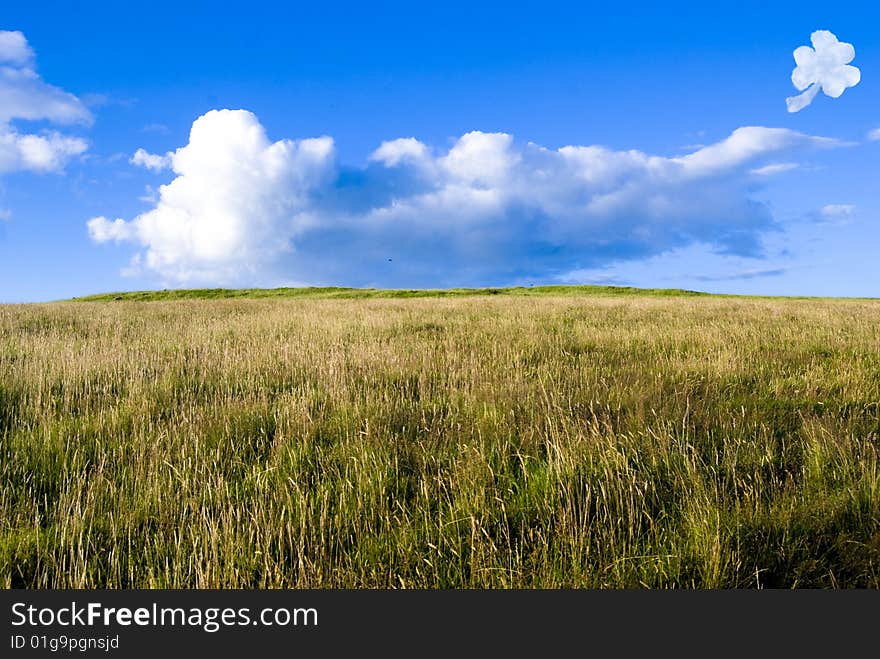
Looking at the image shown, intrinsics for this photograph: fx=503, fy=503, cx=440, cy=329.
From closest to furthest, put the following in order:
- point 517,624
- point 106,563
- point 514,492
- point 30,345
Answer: point 517,624 < point 106,563 < point 514,492 < point 30,345

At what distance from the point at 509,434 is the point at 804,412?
3419 mm

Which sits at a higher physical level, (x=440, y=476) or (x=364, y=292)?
(x=364, y=292)

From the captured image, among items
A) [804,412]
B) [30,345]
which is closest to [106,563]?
[804,412]

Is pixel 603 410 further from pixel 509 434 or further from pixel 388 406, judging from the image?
pixel 388 406

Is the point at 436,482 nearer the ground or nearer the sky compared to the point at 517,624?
nearer the sky

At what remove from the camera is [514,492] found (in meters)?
3.44

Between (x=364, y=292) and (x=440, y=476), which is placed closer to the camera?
→ (x=440, y=476)

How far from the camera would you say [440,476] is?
3.61 m

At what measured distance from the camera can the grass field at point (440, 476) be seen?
8.78 ft

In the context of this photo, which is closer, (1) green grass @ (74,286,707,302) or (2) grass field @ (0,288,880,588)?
(2) grass field @ (0,288,880,588)

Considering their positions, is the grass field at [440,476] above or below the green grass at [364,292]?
below

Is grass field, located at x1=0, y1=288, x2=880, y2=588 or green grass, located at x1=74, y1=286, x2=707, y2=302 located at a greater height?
green grass, located at x1=74, y1=286, x2=707, y2=302

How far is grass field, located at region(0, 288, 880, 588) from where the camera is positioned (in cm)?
268

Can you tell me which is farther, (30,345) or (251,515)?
(30,345)
